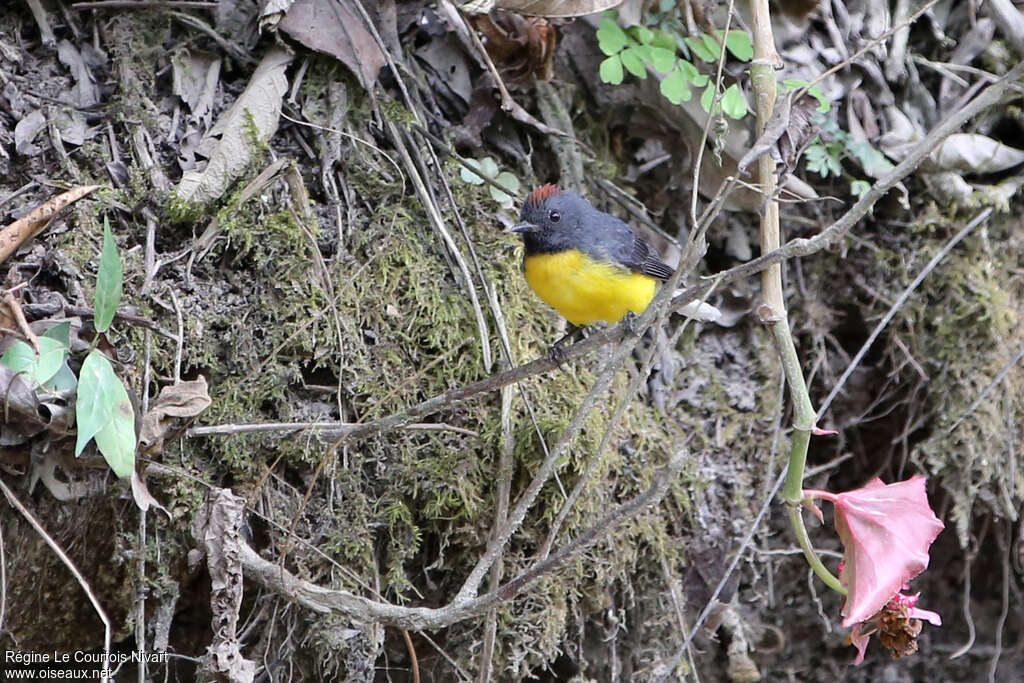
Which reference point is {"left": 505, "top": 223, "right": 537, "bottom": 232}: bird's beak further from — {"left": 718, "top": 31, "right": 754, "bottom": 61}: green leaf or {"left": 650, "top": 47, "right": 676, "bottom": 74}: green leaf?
{"left": 718, "top": 31, "right": 754, "bottom": 61}: green leaf

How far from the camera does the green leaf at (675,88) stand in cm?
333

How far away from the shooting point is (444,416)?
2.97 metres

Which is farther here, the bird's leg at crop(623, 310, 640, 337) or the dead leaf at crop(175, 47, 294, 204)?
the dead leaf at crop(175, 47, 294, 204)

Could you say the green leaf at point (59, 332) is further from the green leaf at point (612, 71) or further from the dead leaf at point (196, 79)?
the green leaf at point (612, 71)

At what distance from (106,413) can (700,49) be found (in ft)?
7.59

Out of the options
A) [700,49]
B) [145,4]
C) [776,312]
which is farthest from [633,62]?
[145,4]

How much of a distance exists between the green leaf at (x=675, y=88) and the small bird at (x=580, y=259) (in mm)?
456

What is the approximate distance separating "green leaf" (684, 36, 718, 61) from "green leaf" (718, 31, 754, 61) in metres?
0.07

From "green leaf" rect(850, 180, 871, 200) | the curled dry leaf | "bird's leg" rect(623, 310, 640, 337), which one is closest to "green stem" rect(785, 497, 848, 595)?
"bird's leg" rect(623, 310, 640, 337)

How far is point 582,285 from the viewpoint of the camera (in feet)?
10.3

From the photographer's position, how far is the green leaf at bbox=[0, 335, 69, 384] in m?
2.31

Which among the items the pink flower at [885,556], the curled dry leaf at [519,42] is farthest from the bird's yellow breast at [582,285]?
the pink flower at [885,556]

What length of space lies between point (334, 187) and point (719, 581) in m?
1.91

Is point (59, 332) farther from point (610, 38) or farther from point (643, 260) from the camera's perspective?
point (610, 38)
